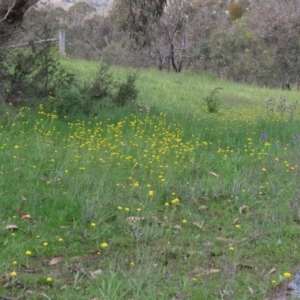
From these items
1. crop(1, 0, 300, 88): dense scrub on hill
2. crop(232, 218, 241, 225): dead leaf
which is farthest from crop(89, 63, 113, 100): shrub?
crop(1, 0, 300, 88): dense scrub on hill

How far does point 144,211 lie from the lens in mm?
4988

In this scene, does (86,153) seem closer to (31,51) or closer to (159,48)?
(31,51)

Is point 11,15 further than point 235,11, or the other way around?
point 235,11

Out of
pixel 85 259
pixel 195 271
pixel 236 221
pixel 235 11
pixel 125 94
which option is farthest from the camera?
pixel 235 11

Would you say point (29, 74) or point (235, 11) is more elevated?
point (235, 11)

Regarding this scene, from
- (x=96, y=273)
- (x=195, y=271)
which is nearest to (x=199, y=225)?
(x=195, y=271)

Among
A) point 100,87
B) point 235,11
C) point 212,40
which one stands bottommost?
point 100,87

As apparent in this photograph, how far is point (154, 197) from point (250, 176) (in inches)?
55.1

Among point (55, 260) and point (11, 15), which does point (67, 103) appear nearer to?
point (11, 15)

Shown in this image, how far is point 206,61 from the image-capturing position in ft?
107

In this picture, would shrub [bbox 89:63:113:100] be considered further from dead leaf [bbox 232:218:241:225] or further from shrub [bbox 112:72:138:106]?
dead leaf [bbox 232:218:241:225]

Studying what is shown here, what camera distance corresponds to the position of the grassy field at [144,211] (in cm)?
380

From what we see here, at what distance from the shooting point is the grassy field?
3.80m

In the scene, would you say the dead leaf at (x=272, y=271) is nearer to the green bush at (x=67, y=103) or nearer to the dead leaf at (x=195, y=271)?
the dead leaf at (x=195, y=271)
